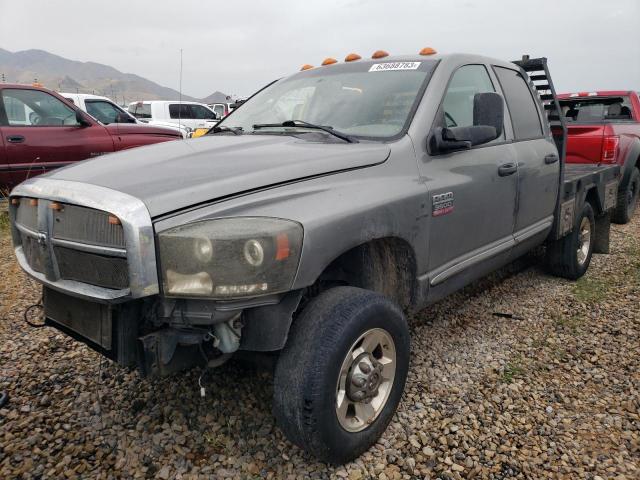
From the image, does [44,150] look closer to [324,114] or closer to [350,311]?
[324,114]

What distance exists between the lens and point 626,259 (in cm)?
519

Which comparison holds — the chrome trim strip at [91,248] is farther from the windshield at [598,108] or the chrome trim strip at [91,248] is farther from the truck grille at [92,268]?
the windshield at [598,108]

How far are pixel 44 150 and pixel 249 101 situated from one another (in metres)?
3.98

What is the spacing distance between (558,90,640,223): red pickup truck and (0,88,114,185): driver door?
6.19 metres

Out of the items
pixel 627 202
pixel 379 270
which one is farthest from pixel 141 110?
pixel 379 270

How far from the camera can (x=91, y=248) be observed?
184cm

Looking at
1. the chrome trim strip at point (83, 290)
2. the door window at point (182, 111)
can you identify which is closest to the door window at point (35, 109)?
the chrome trim strip at point (83, 290)

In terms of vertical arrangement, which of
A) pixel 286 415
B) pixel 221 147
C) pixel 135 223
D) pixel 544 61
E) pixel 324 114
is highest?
pixel 544 61

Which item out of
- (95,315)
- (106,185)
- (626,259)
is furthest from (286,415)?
(626,259)

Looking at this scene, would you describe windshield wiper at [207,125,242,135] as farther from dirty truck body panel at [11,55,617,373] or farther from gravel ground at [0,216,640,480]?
gravel ground at [0,216,640,480]

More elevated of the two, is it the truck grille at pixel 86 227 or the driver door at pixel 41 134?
the driver door at pixel 41 134

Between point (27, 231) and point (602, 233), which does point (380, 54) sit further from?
point (602, 233)

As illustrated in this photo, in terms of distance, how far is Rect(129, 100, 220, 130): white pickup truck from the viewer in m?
14.8

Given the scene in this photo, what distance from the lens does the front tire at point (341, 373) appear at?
1.90 metres
